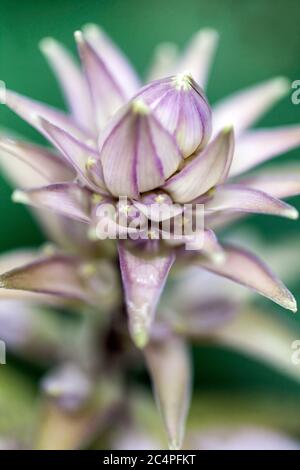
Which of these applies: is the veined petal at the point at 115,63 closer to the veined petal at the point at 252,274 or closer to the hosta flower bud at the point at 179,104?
the hosta flower bud at the point at 179,104

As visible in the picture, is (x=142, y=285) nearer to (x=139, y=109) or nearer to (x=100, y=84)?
→ (x=139, y=109)

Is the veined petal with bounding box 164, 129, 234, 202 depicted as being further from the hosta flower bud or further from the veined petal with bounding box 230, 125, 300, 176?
the veined petal with bounding box 230, 125, 300, 176

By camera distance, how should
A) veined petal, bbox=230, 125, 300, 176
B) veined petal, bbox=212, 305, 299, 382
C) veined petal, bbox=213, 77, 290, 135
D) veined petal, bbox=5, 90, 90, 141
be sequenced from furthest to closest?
1. veined petal, bbox=212, 305, 299, 382
2. veined petal, bbox=213, 77, 290, 135
3. veined petal, bbox=230, 125, 300, 176
4. veined petal, bbox=5, 90, 90, 141

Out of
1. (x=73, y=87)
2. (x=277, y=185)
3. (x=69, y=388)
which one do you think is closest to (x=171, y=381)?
(x=69, y=388)

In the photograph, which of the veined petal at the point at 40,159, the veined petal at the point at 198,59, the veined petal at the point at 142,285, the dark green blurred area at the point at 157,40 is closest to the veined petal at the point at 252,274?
the veined petal at the point at 142,285

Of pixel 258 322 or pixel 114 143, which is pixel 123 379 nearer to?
pixel 258 322

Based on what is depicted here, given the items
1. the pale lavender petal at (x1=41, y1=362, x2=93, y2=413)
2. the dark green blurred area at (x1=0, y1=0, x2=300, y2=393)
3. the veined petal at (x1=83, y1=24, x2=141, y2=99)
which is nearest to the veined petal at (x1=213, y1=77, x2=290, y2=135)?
the veined petal at (x1=83, y1=24, x2=141, y2=99)
